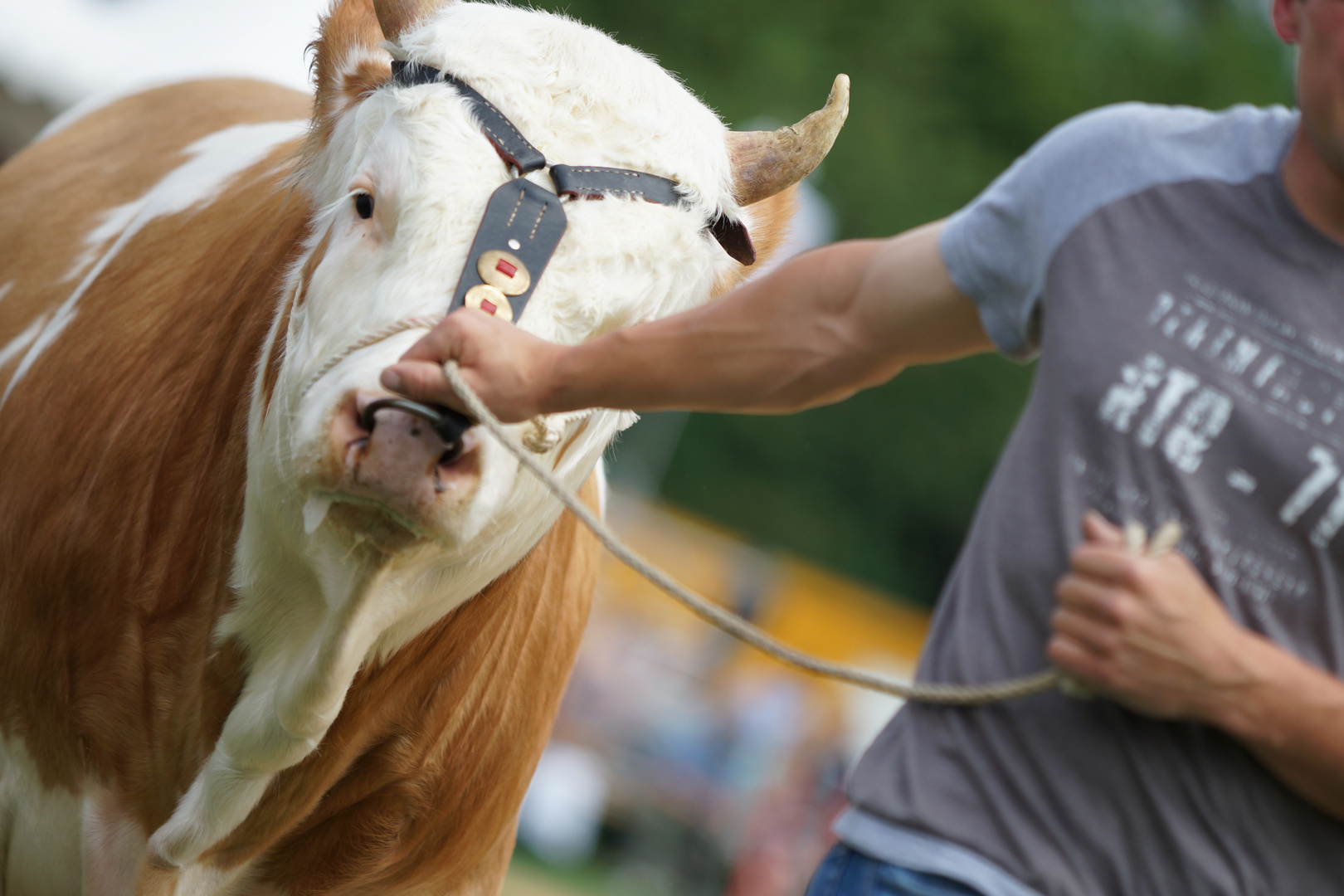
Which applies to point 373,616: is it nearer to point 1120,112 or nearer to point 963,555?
point 963,555

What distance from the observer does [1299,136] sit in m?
1.66

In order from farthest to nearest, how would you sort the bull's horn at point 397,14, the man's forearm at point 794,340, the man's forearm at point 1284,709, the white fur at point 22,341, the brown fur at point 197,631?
the white fur at point 22,341 → the brown fur at point 197,631 → the bull's horn at point 397,14 → the man's forearm at point 794,340 → the man's forearm at point 1284,709

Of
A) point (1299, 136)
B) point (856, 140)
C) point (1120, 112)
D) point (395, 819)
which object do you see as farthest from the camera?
point (856, 140)

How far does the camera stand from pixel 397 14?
277cm

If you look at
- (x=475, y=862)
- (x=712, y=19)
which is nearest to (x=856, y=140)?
(x=712, y=19)

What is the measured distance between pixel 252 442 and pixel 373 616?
0.51 metres

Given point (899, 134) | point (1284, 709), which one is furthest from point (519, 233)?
point (899, 134)

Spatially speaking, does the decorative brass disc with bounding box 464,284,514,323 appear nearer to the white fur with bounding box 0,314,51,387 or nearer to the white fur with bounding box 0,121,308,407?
the white fur with bounding box 0,121,308,407

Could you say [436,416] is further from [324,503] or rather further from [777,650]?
[777,650]

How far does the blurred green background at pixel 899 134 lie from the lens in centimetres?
2217

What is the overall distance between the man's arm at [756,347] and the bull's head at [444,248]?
0.51ft

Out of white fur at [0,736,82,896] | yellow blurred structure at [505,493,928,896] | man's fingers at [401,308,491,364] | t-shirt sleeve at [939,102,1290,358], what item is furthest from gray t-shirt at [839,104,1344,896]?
yellow blurred structure at [505,493,928,896]

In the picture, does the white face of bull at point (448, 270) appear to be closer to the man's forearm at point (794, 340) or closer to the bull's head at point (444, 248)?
the bull's head at point (444, 248)

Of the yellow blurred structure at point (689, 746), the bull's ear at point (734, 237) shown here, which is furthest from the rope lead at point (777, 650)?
the yellow blurred structure at point (689, 746)
